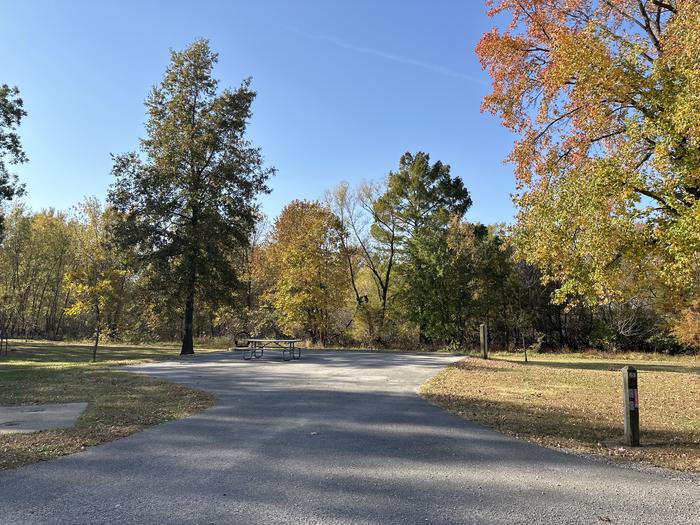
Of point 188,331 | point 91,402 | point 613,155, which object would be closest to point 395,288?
point 188,331

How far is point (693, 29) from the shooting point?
9383mm

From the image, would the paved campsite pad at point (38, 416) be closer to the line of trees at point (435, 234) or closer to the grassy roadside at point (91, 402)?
the grassy roadside at point (91, 402)

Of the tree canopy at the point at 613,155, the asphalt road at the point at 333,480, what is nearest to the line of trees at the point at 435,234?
the tree canopy at the point at 613,155

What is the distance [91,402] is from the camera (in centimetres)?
850

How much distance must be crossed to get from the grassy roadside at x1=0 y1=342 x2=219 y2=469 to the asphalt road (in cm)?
43

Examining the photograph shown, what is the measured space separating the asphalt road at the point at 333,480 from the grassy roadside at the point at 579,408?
2.37 feet

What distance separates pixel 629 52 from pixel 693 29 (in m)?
1.97

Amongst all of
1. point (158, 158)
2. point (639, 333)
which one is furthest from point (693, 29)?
point (639, 333)

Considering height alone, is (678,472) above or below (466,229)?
below

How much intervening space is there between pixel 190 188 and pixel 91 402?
59.9 feet

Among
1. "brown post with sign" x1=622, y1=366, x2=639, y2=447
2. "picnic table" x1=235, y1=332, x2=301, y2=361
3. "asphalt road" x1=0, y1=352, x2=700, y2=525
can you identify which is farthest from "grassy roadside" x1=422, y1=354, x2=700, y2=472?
"picnic table" x1=235, y1=332, x2=301, y2=361

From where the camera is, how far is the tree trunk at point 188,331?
2330 centimetres

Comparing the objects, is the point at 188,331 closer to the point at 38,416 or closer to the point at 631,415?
the point at 38,416

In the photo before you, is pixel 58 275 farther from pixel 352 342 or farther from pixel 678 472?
pixel 678 472
